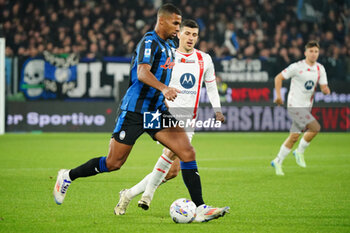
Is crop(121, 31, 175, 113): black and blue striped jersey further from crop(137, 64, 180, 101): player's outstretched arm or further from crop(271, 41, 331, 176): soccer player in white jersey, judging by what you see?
crop(271, 41, 331, 176): soccer player in white jersey

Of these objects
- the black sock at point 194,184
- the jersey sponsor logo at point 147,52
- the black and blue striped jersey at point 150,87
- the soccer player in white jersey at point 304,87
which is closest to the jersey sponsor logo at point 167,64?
the black and blue striped jersey at point 150,87

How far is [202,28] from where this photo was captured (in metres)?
22.6

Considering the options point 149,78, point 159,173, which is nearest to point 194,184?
point 159,173

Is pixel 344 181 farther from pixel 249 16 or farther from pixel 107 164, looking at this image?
pixel 249 16

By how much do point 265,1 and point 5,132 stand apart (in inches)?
436

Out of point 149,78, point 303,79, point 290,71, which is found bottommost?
point 303,79

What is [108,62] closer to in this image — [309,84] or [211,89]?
[309,84]

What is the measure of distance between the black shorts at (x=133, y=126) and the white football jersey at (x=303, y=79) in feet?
19.4

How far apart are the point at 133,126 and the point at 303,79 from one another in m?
6.26

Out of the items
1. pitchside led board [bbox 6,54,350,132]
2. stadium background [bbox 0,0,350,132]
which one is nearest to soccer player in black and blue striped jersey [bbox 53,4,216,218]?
stadium background [bbox 0,0,350,132]

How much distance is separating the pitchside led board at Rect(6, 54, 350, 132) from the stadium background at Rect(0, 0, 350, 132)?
3 centimetres

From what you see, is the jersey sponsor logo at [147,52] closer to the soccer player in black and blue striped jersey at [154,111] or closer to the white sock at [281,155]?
the soccer player in black and blue striped jersey at [154,111]

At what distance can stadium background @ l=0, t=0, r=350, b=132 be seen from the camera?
20.1 meters

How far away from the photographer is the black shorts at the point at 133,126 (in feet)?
19.4
